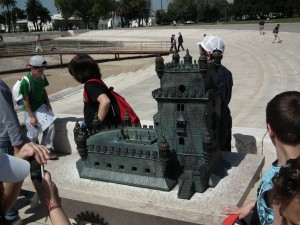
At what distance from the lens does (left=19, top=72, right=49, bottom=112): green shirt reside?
182 inches

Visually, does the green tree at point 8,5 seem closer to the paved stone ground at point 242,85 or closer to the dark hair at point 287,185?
the paved stone ground at point 242,85

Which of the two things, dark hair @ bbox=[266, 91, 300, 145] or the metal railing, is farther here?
the metal railing

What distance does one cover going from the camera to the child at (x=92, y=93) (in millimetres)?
3537

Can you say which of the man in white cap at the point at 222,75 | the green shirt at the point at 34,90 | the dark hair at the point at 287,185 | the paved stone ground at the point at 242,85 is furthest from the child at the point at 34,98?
the dark hair at the point at 287,185

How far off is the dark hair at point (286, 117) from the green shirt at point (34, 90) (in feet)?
11.1

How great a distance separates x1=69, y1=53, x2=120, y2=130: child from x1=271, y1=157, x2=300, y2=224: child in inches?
83.7

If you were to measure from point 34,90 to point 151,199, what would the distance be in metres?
2.67

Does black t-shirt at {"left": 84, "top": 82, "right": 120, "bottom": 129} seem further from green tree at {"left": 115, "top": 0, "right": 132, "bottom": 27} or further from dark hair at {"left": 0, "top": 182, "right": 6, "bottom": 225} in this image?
green tree at {"left": 115, "top": 0, "right": 132, "bottom": 27}

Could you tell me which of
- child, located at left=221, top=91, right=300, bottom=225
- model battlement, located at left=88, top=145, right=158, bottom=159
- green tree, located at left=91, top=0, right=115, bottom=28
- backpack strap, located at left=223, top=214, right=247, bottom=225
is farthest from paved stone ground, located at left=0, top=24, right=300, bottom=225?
green tree, located at left=91, top=0, right=115, bottom=28

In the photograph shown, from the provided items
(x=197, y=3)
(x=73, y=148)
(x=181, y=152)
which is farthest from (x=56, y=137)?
(x=197, y=3)

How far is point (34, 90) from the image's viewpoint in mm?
4734

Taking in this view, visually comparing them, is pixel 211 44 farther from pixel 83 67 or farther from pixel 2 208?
pixel 2 208

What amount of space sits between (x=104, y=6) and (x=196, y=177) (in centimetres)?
10471

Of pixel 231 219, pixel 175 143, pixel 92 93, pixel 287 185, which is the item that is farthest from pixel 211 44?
pixel 287 185
